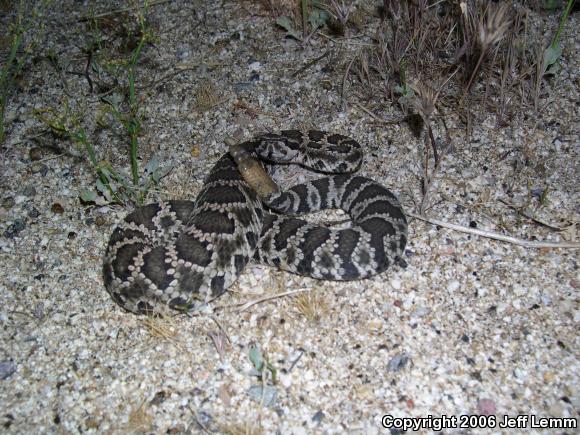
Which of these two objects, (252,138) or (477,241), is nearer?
(477,241)

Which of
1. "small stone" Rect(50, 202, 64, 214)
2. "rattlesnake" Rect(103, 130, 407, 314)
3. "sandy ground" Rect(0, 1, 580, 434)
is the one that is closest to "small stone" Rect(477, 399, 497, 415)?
"sandy ground" Rect(0, 1, 580, 434)

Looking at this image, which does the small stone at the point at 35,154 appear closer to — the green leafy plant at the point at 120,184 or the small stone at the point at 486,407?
the green leafy plant at the point at 120,184

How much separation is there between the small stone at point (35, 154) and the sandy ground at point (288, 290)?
2 cm

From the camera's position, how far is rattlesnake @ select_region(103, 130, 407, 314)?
195 inches

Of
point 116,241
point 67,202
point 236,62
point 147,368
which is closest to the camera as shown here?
point 147,368

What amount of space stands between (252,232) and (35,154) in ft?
9.63

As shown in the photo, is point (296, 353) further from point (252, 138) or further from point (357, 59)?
point (357, 59)

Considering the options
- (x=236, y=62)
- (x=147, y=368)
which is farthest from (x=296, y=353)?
(x=236, y=62)

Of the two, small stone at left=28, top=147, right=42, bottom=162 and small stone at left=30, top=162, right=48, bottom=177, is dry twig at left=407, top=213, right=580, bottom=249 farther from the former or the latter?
small stone at left=28, top=147, right=42, bottom=162

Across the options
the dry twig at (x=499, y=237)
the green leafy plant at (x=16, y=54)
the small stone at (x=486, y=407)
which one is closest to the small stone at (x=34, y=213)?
the green leafy plant at (x=16, y=54)

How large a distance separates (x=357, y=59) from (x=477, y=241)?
2825mm

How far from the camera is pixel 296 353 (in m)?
4.61

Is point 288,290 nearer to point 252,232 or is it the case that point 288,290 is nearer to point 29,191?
point 252,232

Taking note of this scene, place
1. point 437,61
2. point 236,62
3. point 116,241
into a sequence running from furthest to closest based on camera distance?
point 236,62 → point 437,61 → point 116,241
